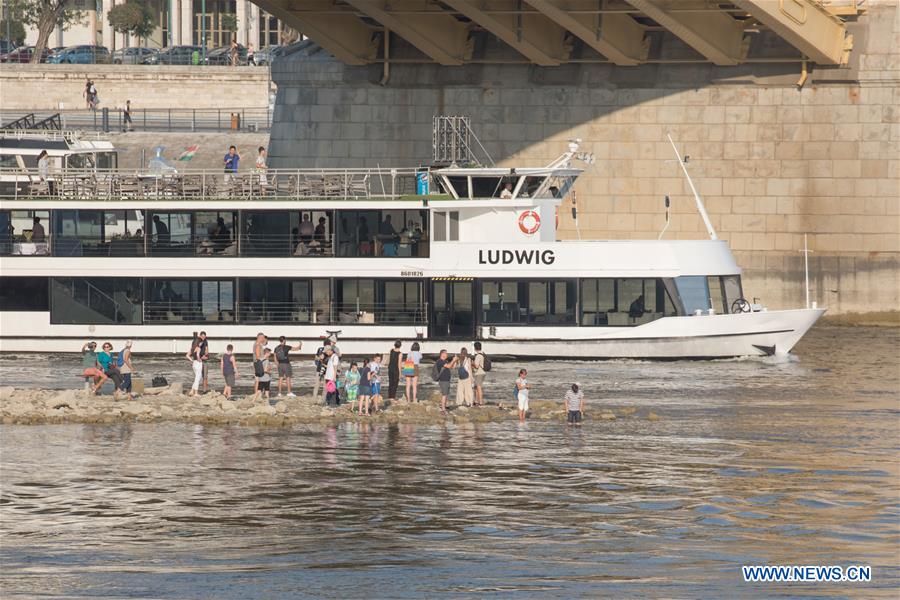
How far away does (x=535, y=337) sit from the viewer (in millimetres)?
46875

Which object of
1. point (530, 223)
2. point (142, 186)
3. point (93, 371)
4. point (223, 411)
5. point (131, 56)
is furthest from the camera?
point (131, 56)

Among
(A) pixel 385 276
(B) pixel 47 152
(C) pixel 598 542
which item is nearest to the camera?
(C) pixel 598 542

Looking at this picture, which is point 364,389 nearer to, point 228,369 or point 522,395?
point 522,395

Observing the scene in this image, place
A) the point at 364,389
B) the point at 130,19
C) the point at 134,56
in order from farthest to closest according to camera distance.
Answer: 1. the point at 130,19
2. the point at 134,56
3. the point at 364,389

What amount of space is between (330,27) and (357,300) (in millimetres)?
17188

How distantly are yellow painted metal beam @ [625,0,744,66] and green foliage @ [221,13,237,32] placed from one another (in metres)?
73.2

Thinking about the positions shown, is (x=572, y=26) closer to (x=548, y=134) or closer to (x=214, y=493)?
(x=548, y=134)

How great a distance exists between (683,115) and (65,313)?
24.5 m

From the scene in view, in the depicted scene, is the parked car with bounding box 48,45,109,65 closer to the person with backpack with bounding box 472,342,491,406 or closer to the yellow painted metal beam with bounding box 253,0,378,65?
the yellow painted metal beam with bounding box 253,0,378,65

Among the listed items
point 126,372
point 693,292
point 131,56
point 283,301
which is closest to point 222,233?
point 283,301

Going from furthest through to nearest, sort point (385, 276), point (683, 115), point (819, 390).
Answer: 1. point (683, 115)
2. point (385, 276)
3. point (819, 390)

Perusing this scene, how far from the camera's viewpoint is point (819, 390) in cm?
4281

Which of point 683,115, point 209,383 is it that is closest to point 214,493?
point 209,383

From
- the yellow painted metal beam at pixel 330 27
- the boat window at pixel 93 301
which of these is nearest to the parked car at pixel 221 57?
the yellow painted metal beam at pixel 330 27
